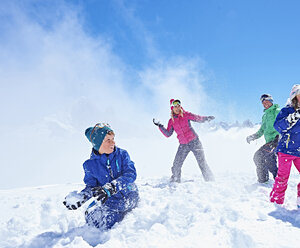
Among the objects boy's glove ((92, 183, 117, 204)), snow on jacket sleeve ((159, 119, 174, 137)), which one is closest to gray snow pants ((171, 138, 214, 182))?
snow on jacket sleeve ((159, 119, 174, 137))

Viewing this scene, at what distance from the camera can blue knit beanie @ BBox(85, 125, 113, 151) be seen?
3.32 metres

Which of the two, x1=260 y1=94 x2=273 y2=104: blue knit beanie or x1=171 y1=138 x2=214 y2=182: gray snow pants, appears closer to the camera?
x1=260 y1=94 x2=273 y2=104: blue knit beanie

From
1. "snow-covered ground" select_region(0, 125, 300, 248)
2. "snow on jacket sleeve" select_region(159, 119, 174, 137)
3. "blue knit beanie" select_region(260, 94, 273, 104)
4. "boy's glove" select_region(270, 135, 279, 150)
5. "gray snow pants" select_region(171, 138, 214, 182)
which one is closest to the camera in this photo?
"snow-covered ground" select_region(0, 125, 300, 248)

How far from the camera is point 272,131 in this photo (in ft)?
17.5

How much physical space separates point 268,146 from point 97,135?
4154mm

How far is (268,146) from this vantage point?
5285 mm

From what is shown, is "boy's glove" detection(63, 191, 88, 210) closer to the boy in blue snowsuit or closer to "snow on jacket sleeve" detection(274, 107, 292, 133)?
the boy in blue snowsuit

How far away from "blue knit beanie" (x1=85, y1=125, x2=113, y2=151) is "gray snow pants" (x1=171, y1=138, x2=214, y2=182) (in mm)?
3274

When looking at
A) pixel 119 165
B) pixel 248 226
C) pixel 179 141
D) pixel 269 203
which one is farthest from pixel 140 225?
pixel 179 141

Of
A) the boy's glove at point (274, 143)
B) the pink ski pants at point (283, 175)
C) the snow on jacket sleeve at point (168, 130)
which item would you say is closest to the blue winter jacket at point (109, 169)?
the pink ski pants at point (283, 175)

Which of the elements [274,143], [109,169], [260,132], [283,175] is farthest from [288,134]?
[109,169]

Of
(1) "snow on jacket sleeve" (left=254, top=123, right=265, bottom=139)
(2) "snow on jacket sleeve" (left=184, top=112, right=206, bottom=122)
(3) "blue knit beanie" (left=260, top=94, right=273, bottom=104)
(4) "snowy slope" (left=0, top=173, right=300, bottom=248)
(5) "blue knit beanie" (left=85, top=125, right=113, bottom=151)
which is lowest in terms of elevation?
(4) "snowy slope" (left=0, top=173, right=300, bottom=248)

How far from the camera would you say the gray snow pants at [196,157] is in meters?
5.95

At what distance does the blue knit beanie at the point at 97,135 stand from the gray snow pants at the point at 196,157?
3274 millimetres
